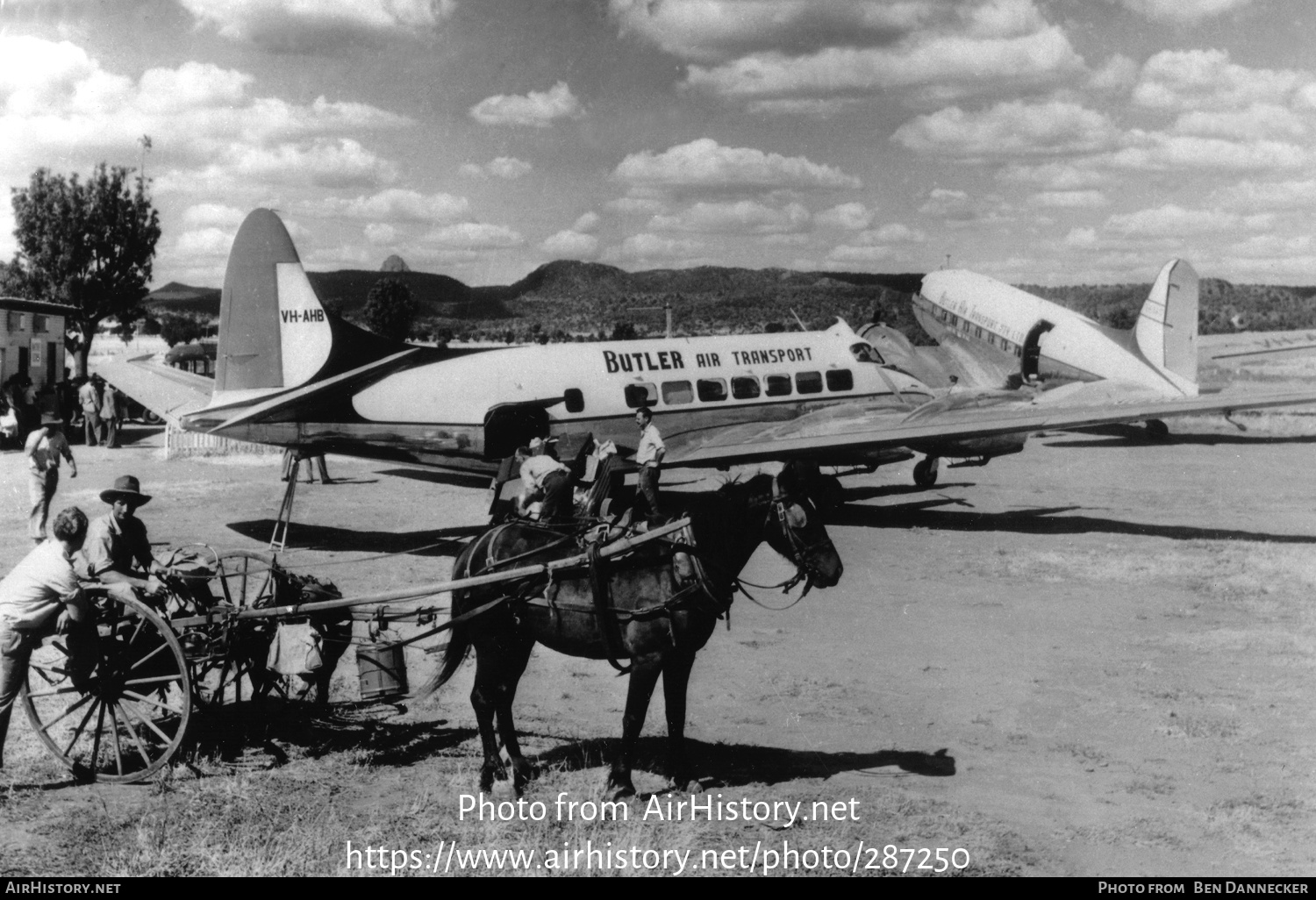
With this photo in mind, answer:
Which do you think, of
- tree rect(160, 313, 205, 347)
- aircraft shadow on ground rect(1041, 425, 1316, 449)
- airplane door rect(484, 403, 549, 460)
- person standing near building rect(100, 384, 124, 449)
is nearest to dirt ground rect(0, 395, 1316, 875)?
airplane door rect(484, 403, 549, 460)

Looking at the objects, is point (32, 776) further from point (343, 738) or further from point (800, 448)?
point (800, 448)

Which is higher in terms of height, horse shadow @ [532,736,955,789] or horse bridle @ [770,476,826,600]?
horse bridle @ [770,476,826,600]

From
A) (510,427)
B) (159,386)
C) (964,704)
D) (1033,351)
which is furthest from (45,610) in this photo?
(1033,351)

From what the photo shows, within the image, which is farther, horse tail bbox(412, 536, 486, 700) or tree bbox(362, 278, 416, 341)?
tree bbox(362, 278, 416, 341)

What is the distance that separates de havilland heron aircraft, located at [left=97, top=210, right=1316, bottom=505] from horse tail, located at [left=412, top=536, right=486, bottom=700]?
783 cm

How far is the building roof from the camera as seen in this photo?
32.0 m

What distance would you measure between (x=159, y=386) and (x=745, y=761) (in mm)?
21756

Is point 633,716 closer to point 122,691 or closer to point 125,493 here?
point 122,691

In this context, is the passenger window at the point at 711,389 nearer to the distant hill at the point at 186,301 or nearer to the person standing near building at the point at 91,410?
the person standing near building at the point at 91,410

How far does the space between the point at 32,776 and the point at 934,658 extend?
27.0 ft

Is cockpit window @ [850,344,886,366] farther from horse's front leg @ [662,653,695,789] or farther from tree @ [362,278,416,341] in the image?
tree @ [362,278,416,341]

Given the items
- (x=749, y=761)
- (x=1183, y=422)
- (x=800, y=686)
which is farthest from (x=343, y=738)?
(x=1183, y=422)

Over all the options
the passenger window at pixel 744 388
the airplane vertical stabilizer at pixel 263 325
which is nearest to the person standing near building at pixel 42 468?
the airplane vertical stabilizer at pixel 263 325

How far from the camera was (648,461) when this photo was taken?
14852 mm
